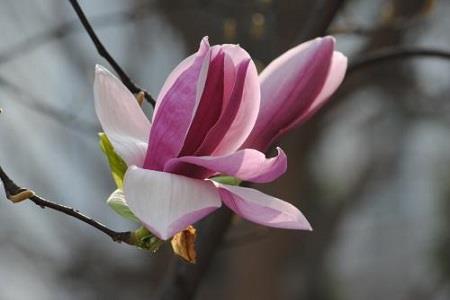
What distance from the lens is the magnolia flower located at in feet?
1.73

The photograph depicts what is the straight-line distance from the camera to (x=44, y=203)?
590 millimetres

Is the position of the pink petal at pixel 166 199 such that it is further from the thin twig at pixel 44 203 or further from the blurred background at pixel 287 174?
the blurred background at pixel 287 174

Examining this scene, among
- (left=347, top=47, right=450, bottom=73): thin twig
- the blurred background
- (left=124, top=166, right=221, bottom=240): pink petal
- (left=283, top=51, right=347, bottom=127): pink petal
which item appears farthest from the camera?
the blurred background

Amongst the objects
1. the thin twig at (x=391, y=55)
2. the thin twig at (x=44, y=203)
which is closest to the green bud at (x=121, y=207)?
the thin twig at (x=44, y=203)

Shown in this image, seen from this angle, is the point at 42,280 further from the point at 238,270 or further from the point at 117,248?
the point at 238,270

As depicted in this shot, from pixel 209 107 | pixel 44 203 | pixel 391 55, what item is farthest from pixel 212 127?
pixel 391 55

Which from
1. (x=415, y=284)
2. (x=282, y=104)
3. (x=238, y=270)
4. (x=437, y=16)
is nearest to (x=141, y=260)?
(x=238, y=270)

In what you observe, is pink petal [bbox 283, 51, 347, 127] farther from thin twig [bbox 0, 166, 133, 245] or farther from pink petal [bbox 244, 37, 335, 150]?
thin twig [bbox 0, 166, 133, 245]

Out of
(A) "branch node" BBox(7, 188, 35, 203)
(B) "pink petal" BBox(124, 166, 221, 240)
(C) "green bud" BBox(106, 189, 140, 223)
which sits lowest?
(C) "green bud" BBox(106, 189, 140, 223)

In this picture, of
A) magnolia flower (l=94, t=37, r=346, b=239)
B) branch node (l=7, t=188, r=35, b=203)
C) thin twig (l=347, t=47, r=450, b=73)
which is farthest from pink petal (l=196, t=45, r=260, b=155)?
thin twig (l=347, t=47, r=450, b=73)

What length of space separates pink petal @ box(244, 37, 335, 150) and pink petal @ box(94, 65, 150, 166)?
2.8 inches

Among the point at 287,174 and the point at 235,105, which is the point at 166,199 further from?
the point at 287,174

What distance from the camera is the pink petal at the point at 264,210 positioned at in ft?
1.77

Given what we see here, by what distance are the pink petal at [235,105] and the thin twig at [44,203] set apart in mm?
85
